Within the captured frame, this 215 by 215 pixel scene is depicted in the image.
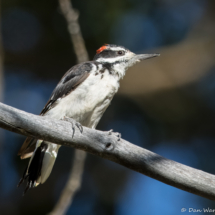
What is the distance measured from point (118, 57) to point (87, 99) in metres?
0.90

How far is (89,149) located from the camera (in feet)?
9.59

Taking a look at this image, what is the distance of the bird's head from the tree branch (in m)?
1.74

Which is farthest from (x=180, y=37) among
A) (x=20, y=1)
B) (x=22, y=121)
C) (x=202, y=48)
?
(x=22, y=121)

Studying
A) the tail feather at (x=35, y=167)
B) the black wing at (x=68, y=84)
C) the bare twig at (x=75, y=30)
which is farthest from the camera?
the bare twig at (x=75, y=30)

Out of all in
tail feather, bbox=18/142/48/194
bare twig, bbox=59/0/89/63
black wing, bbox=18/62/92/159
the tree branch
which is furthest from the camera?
bare twig, bbox=59/0/89/63

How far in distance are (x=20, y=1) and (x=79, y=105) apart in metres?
3.50

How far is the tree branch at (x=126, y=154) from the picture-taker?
2.80m

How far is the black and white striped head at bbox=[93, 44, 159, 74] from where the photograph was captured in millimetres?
4516

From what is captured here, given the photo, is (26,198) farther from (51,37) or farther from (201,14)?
(201,14)

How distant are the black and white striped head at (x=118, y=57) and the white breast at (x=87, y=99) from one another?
0.43 metres

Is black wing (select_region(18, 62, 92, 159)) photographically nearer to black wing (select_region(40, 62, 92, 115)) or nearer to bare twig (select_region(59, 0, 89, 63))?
black wing (select_region(40, 62, 92, 115))

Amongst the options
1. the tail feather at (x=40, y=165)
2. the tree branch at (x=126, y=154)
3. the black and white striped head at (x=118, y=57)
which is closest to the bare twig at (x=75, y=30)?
the black and white striped head at (x=118, y=57)

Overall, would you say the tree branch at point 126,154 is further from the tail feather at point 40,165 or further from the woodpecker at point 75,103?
the tail feather at point 40,165

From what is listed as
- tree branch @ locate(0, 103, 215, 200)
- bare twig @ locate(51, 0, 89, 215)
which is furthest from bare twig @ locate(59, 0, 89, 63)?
tree branch @ locate(0, 103, 215, 200)
